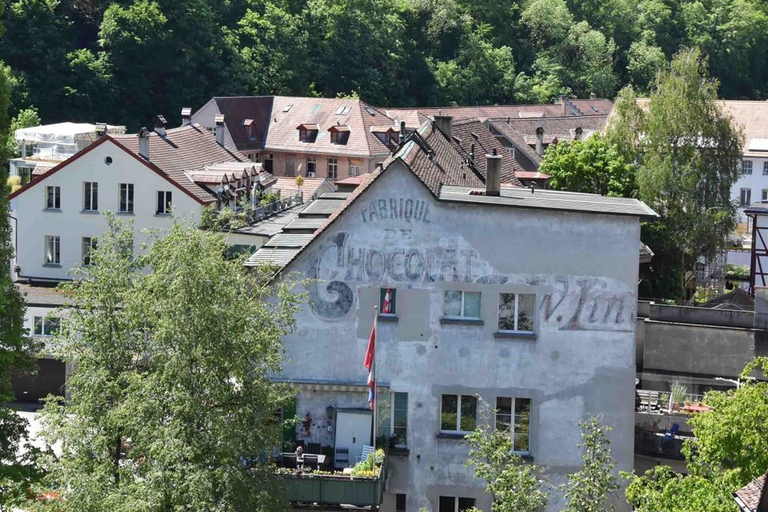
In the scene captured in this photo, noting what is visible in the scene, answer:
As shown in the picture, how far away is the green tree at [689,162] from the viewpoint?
206ft

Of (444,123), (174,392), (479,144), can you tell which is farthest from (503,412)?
(479,144)

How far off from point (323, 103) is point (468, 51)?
4574 cm

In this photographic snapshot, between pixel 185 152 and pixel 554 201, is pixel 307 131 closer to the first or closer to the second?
pixel 185 152

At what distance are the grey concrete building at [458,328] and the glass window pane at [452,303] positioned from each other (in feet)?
0.06

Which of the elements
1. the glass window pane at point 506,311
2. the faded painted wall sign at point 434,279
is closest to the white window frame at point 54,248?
the faded painted wall sign at point 434,279

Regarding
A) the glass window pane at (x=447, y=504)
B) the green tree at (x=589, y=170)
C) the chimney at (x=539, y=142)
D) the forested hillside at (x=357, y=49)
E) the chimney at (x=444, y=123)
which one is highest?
the forested hillside at (x=357, y=49)

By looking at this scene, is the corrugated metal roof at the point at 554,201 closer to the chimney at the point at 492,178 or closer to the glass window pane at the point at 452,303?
the chimney at the point at 492,178

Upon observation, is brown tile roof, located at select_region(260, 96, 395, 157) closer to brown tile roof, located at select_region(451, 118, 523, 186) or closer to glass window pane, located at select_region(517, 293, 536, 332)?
brown tile roof, located at select_region(451, 118, 523, 186)

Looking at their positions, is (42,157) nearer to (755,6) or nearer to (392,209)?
(392,209)

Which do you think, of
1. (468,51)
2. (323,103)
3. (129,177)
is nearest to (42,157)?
(129,177)

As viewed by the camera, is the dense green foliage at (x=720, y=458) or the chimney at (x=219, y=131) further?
the chimney at (x=219, y=131)

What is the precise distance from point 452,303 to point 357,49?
90934mm

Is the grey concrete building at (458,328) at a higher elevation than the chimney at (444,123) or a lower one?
lower

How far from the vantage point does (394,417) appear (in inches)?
1206
